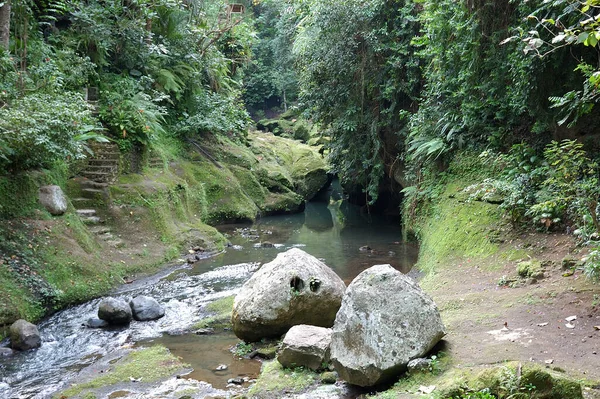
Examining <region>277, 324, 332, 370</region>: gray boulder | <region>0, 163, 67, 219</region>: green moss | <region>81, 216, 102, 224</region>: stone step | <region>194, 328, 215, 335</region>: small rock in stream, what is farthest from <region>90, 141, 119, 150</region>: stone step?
<region>277, 324, 332, 370</region>: gray boulder

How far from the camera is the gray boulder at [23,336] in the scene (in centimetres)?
802

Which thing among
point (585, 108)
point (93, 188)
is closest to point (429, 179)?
point (585, 108)

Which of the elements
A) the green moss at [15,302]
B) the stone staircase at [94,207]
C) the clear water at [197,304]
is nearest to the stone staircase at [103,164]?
the stone staircase at [94,207]

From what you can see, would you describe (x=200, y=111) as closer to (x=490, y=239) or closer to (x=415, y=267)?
(x=415, y=267)

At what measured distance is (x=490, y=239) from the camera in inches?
388

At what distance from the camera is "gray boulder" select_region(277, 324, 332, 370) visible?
6355mm

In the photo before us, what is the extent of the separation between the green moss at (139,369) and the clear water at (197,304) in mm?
253

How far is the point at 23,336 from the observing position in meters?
8.05

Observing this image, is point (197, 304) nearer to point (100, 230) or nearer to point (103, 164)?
point (100, 230)

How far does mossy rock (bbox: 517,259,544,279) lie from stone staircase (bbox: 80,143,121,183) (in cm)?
1046

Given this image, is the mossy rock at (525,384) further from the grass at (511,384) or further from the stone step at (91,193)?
the stone step at (91,193)

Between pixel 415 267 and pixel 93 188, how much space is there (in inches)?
326

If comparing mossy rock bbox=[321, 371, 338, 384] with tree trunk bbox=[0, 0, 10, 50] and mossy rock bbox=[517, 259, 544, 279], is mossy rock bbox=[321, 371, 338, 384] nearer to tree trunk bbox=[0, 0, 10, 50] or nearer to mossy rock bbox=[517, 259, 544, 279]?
mossy rock bbox=[517, 259, 544, 279]

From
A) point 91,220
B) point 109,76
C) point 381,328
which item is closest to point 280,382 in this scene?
point 381,328
